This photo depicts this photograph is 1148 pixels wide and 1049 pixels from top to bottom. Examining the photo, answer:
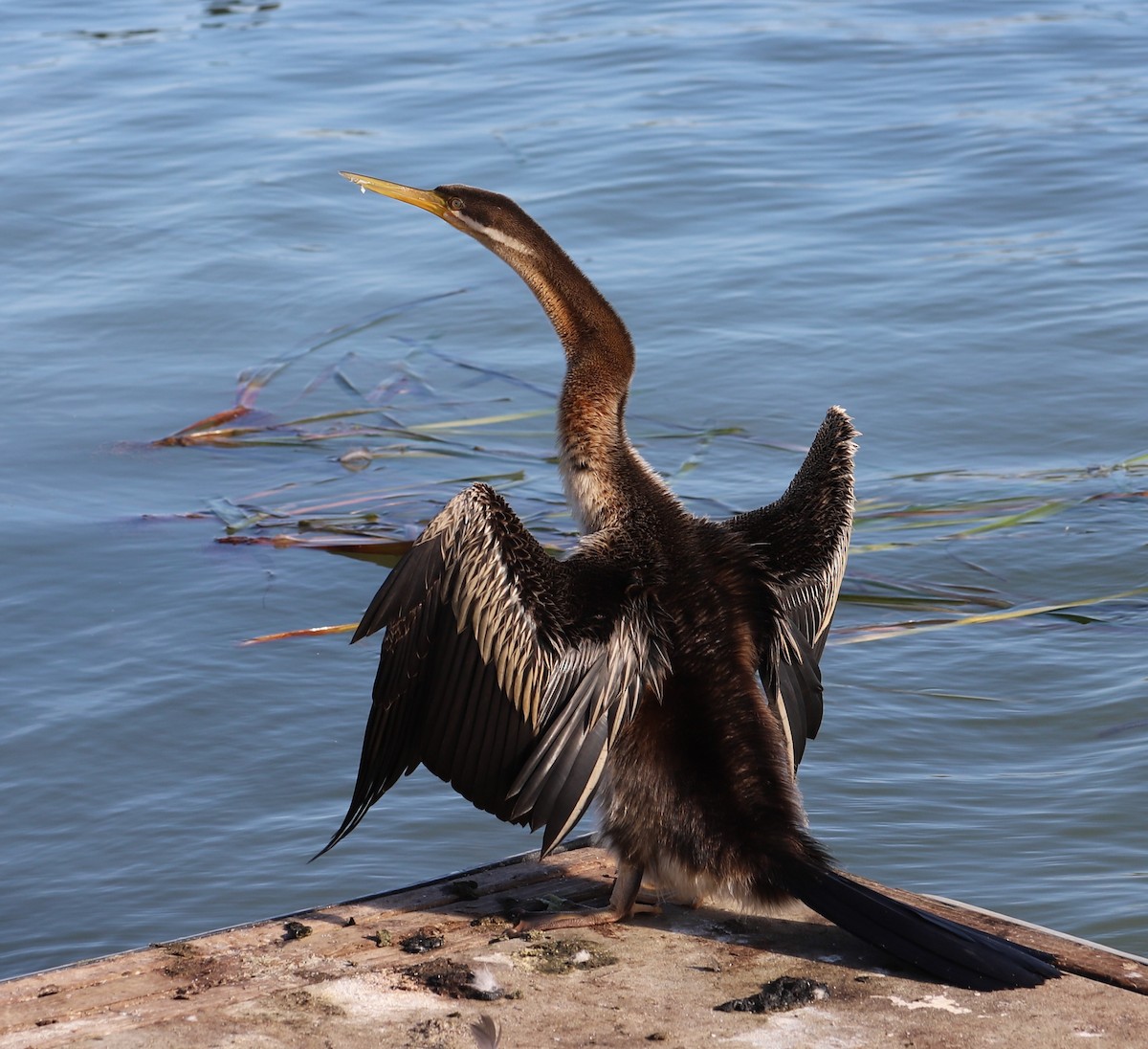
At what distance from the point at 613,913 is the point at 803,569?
91cm

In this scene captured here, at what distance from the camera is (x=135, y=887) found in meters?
4.86

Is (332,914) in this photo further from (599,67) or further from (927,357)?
(599,67)

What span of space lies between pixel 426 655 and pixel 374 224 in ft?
24.8

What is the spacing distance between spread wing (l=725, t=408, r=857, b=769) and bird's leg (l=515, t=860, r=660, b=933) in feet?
1.48

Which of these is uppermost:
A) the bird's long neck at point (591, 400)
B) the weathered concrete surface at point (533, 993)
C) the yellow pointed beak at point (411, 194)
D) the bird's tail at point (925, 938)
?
the yellow pointed beak at point (411, 194)

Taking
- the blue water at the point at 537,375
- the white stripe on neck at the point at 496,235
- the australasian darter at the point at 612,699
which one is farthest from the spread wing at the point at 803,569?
the blue water at the point at 537,375

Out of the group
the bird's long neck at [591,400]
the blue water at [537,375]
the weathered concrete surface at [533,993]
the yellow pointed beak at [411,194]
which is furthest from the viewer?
the blue water at [537,375]

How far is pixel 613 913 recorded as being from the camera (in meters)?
3.61

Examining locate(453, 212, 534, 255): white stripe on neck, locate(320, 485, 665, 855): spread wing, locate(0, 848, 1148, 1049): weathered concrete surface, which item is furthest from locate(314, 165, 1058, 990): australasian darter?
locate(453, 212, 534, 255): white stripe on neck

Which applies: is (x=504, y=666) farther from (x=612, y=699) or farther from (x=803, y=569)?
(x=803, y=569)

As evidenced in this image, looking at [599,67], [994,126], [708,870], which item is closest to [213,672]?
[708,870]

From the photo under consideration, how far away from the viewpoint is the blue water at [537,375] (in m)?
5.16

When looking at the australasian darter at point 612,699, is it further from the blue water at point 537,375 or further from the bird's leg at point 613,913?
the blue water at point 537,375

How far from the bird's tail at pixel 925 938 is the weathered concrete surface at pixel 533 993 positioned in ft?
0.12
